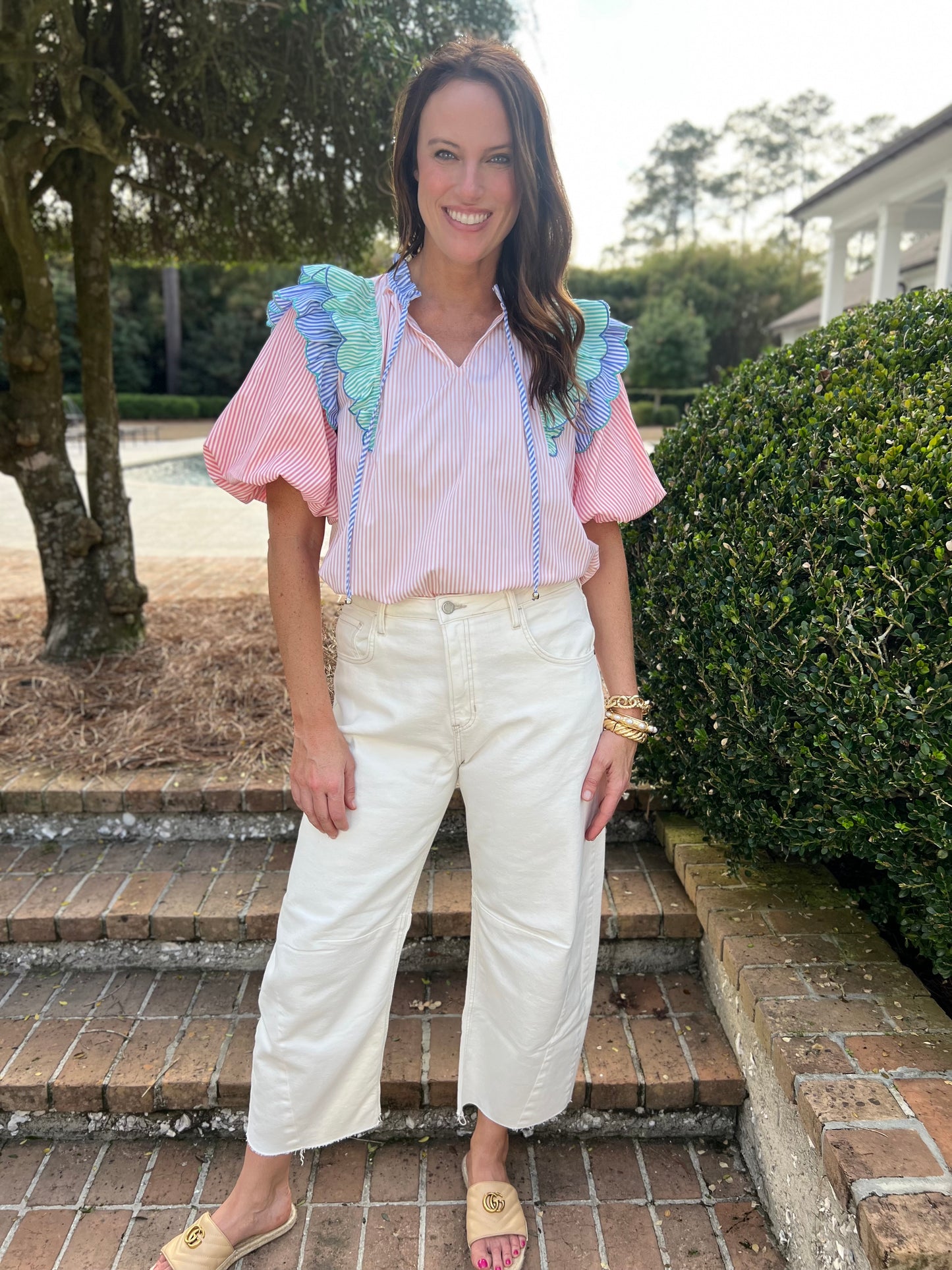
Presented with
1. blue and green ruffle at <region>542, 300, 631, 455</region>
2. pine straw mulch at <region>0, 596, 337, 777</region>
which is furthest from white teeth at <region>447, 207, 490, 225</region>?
pine straw mulch at <region>0, 596, 337, 777</region>

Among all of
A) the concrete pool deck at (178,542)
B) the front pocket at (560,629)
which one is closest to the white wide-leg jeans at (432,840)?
the front pocket at (560,629)

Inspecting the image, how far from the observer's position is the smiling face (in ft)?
4.35

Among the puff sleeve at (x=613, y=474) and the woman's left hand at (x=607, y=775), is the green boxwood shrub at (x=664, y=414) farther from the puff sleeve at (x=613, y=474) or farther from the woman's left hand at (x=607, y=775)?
the woman's left hand at (x=607, y=775)

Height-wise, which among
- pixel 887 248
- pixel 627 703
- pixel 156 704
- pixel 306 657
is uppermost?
pixel 887 248

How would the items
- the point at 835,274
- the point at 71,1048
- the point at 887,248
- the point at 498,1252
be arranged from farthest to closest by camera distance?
1. the point at 835,274
2. the point at 887,248
3. the point at 71,1048
4. the point at 498,1252

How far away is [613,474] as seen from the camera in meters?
1.53

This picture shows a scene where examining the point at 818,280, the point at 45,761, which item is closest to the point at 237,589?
the point at 45,761

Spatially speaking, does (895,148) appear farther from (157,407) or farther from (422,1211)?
(157,407)

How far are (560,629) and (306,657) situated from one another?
1.36 feet

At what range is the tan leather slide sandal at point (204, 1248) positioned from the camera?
1.60 metres

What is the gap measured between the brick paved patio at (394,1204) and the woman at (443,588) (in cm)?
15

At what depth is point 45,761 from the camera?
2801mm

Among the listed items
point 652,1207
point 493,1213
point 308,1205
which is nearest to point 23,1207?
point 308,1205

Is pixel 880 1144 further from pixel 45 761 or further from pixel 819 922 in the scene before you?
pixel 45 761
